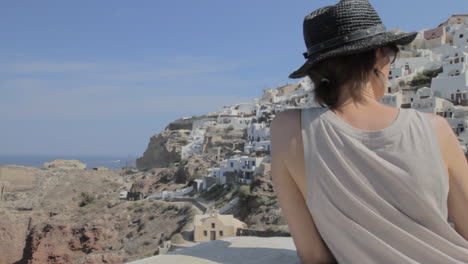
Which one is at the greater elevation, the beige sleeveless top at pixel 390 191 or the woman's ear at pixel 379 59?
the woman's ear at pixel 379 59

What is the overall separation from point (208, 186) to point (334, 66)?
28.3m

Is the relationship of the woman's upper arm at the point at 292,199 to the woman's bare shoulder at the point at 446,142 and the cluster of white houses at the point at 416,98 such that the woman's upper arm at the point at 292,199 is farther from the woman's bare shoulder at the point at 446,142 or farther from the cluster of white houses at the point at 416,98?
the cluster of white houses at the point at 416,98

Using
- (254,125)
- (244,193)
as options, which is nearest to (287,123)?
(244,193)

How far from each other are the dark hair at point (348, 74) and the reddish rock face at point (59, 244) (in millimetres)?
19042

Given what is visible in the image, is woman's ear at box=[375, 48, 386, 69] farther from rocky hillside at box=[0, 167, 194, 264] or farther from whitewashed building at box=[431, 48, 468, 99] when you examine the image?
whitewashed building at box=[431, 48, 468, 99]

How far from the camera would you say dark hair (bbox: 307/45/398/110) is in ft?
5.43

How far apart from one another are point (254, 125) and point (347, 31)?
117 feet

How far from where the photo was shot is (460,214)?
1.57m

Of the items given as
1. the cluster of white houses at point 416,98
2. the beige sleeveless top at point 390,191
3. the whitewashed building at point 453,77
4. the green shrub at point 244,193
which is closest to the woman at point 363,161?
the beige sleeveless top at point 390,191

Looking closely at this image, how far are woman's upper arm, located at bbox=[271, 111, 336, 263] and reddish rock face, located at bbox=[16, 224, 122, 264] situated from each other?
1870cm

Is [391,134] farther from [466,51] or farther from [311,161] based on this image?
[466,51]

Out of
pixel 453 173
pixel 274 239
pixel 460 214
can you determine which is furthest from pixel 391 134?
pixel 274 239

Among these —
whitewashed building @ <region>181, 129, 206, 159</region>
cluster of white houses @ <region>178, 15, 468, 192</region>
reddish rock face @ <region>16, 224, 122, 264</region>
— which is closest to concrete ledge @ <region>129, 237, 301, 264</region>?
cluster of white houses @ <region>178, 15, 468, 192</region>

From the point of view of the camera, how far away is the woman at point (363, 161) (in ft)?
4.86
